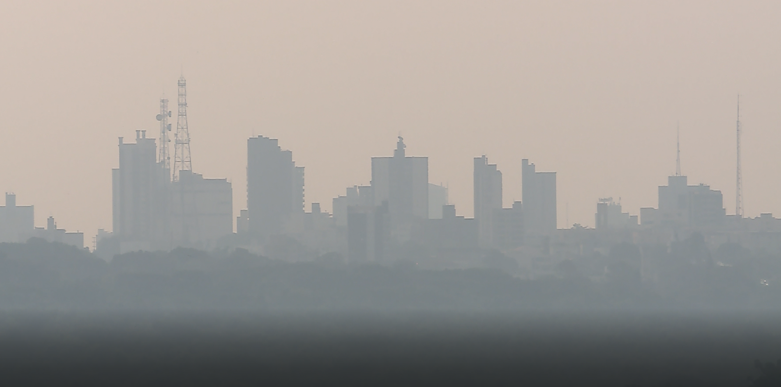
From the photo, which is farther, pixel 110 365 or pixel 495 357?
pixel 495 357

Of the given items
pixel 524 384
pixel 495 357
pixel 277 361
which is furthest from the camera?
pixel 495 357

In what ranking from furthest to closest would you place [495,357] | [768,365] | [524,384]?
[495,357] < [524,384] < [768,365]

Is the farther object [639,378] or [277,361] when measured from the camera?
[277,361]

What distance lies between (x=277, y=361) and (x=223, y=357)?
12.8m

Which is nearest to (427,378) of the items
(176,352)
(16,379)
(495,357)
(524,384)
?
(524,384)

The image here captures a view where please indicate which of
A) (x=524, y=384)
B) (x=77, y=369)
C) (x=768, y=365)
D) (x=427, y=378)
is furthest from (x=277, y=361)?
(x=768, y=365)

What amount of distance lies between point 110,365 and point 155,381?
109ft

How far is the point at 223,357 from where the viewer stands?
178 meters

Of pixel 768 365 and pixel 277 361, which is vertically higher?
pixel 768 365

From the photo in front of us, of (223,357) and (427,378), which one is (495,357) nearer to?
(223,357)

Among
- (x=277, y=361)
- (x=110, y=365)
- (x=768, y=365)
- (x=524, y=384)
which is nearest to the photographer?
(x=768, y=365)

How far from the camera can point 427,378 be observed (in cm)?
13150

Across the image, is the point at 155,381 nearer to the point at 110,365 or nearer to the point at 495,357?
the point at 110,365

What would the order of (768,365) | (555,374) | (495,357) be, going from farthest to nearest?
(495,357), (555,374), (768,365)
